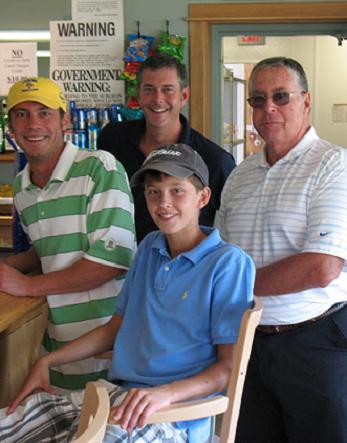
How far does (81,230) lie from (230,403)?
0.79m

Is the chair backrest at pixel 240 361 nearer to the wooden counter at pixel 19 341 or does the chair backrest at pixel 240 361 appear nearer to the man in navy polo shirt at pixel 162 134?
the wooden counter at pixel 19 341

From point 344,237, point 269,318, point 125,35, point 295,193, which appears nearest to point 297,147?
point 295,193

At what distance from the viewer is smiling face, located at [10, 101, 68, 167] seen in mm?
2006

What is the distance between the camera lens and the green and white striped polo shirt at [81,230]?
1906mm

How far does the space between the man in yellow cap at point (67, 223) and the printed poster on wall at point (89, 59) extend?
1.99 meters

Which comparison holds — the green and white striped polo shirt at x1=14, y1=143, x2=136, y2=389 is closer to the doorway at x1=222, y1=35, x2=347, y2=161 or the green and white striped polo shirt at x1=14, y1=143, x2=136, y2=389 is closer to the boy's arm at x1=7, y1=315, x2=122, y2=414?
the boy's arm at x1=7, y1=315, x2=122, y2=414

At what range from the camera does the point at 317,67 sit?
559cm

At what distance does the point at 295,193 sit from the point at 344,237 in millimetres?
197

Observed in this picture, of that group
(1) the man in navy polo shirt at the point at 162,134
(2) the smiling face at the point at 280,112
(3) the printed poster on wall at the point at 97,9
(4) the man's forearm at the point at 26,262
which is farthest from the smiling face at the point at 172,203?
(3) the printed poster on wall at the point at 97,9

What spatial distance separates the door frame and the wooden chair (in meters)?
2.75

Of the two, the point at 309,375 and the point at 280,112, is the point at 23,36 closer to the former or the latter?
the point at 280,112

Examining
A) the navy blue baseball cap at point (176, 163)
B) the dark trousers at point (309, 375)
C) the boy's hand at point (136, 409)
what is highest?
the navy blue baseball cap at point (176, 163)

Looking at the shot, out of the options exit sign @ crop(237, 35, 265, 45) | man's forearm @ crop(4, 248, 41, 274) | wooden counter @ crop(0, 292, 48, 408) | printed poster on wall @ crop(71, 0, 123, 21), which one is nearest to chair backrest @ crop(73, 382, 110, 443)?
wooden counter @ crop(0, 292, 48, 408)

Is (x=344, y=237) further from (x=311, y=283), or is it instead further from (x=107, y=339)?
(x=107, y=339)
